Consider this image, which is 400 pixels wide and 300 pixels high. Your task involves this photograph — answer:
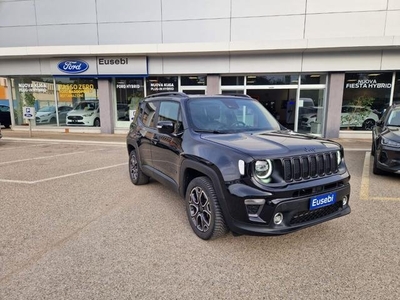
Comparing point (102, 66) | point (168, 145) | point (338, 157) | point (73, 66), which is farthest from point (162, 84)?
point (338, 157)

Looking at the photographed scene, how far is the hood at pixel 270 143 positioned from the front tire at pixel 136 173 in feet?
7.93

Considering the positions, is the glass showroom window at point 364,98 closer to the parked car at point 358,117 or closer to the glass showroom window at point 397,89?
the parked car at point 358,117

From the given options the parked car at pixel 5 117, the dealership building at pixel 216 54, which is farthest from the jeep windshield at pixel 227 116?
the parked car at pixel 5 117

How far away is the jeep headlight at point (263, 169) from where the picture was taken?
9.50 feet

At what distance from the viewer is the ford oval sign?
1407 cm

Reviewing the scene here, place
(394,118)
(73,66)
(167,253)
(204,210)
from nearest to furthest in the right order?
(167,253)
(204,210)
(394,118)
(73,66)

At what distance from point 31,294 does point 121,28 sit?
13757 mm

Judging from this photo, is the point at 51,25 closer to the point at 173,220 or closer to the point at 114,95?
the point at 114,95

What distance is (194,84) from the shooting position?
13.9 metres

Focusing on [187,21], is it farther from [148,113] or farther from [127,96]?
[148,113]

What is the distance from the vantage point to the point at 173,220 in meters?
4.07

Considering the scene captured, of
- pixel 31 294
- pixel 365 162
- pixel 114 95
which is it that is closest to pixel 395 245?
pixel 31 294

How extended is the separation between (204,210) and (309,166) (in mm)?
1341

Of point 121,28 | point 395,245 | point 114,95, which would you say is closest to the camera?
point 395,245
